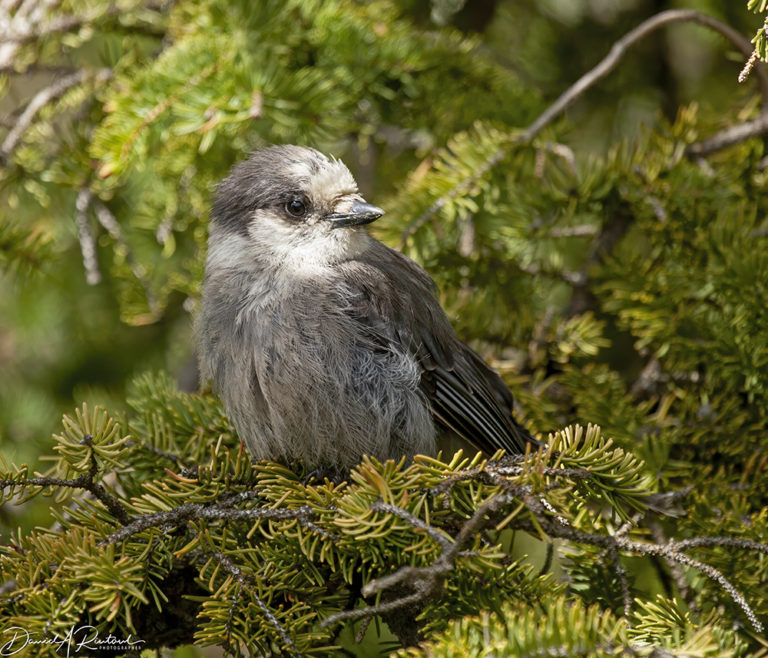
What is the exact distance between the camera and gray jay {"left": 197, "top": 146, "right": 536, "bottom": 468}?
→ 2.76 meters

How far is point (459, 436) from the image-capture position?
10.4 feet

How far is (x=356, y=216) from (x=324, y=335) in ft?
1.62

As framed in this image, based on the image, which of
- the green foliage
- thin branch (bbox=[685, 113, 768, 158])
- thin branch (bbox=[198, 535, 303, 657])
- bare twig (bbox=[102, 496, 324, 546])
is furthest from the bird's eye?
thin branch (bbox=[685, 113, 768, 158])

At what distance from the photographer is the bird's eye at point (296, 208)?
121 inches

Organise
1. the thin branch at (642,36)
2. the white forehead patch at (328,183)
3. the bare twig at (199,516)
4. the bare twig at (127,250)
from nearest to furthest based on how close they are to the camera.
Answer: the bare twig at (199,516), the white forehead patch at (328,183), the thin branch at (642,36), the bare twig at (127,250)

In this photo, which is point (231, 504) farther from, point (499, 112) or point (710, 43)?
point (710, 43)

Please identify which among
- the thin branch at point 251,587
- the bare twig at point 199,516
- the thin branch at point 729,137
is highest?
the thin branch at point 729,137

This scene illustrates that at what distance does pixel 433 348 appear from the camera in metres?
3.05

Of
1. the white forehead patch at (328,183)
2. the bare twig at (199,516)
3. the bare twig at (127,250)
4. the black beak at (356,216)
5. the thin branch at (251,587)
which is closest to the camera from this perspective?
the thin branch at (251,587)

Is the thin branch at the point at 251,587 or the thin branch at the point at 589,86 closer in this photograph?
the thin branch at the point at 251,587

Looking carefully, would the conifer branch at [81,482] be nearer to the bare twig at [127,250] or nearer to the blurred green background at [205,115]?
the blurred green background at [205,115]

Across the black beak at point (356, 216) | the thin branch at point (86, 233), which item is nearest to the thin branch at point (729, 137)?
the black beak at point (356, 216)

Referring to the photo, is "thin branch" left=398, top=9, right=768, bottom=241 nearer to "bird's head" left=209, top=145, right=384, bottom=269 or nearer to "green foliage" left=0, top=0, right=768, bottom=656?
"green foliage" left=0, top=0, right=768, bottom=656

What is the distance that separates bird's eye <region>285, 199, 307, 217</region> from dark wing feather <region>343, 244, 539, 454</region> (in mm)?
290
